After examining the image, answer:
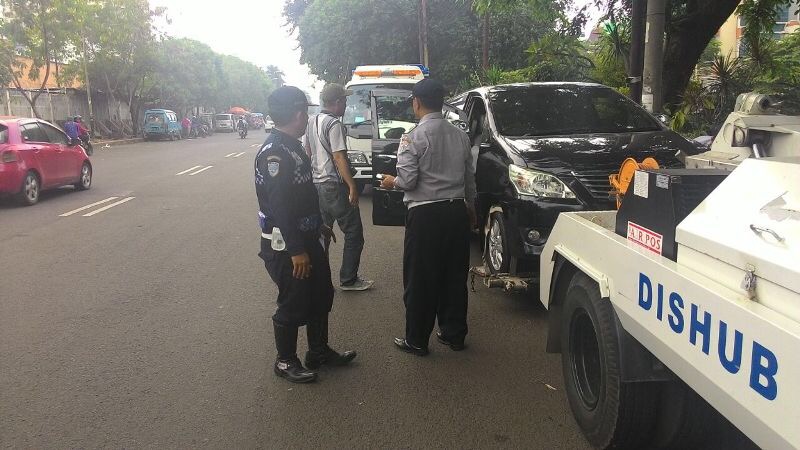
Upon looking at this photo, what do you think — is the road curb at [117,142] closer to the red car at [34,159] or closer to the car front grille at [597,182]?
the red car at [34,159]

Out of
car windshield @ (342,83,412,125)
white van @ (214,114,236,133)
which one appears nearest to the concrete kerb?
white van @ (214,114,236,133)

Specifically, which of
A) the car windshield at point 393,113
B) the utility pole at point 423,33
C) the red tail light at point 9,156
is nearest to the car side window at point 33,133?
the red tail light at point 9,156

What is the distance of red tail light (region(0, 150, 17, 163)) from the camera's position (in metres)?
10.6

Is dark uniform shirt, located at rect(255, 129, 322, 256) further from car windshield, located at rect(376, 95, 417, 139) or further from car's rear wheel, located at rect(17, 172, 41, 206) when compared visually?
car's rear wheel, located at rect(17, 172, 41, 206)

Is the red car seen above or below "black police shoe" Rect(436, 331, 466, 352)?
above

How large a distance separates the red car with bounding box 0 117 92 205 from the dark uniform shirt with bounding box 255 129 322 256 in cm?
906

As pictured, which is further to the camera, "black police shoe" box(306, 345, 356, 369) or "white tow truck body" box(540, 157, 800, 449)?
"black police shoe" box(306, 345, 356, 369)

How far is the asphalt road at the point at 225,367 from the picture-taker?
326cm

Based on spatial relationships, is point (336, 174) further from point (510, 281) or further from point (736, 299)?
point (736, 299)

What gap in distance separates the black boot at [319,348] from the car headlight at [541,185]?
1.89m

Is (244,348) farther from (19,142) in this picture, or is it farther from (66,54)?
(66,54)

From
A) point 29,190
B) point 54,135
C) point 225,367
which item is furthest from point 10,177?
point 225,367

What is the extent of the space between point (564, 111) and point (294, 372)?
3677 millimetres

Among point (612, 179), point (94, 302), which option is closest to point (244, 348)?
point (94, 302)
